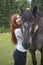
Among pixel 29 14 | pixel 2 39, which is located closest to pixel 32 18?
pixel 29 14

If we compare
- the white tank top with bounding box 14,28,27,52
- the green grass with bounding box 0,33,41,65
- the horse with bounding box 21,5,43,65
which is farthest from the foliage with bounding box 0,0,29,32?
the white tank top with bounding box 14,28,27,52

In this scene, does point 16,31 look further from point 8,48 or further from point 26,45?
point 8,48

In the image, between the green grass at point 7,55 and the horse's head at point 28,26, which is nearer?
the horse's head at point 28,26

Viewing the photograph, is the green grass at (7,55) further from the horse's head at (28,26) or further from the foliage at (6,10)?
the foliage at (6,10)

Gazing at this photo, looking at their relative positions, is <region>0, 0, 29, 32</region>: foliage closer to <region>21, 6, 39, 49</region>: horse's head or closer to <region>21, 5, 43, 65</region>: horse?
<region>21, 5, 43, 65</region>: horse

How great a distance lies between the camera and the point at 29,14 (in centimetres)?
500

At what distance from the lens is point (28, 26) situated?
488 cm

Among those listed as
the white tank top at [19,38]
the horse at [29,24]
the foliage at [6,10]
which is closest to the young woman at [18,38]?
the white tank top at [19,38]

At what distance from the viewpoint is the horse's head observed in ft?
15.6

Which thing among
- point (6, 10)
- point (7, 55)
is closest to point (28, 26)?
point (7, 55)

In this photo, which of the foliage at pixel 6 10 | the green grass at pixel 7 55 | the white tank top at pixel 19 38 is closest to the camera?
the white tank top at pixel 19 38

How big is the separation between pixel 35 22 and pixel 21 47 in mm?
615

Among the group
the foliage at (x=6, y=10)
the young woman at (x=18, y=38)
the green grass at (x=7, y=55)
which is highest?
the young woman at (x=18, y=38)

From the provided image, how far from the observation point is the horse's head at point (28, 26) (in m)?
4.76
